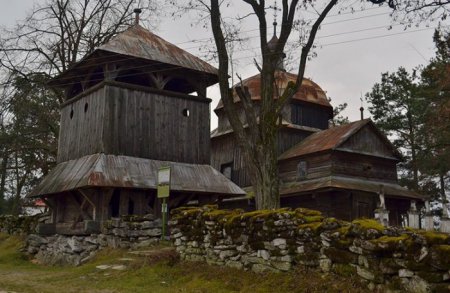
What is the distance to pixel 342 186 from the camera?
915 inches

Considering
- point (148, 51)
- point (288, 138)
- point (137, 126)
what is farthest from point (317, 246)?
point (288, 138)

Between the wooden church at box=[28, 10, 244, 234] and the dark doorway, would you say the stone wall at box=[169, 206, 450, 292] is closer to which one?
the wooden church at box=[28, 10, 244, 234]

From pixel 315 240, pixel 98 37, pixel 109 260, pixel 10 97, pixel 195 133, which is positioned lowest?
pixel 109 260

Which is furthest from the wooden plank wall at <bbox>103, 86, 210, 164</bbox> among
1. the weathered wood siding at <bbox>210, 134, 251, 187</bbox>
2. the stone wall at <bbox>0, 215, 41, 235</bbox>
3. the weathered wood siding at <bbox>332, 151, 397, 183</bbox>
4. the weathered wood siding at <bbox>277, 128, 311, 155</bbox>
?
the weathered wood siding at <bbox>277, 128, 311, 155</bbox>

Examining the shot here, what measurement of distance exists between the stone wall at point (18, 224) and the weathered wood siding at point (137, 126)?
11.1 feet

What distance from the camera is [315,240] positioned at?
8.37 m

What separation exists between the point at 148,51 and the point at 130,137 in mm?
3537

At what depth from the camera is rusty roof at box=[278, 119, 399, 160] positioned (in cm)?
2547

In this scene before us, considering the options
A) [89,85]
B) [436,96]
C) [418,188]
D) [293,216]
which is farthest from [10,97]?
[418,188]

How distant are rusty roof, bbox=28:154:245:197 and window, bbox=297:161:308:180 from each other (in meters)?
7.13

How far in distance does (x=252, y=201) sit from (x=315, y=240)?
1848cm

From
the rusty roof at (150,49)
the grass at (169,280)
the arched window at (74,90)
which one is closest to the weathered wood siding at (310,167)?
the rusty roof at (150,49)

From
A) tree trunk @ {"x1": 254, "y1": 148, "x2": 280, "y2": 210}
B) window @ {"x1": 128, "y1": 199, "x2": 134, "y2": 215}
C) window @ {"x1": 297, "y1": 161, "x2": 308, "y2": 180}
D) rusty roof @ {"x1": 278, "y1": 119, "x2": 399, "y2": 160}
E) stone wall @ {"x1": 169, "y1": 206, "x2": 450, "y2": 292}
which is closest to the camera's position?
stone wall @ {"x1": 169, "y1": 206, "x2": 450, "y2": 292}

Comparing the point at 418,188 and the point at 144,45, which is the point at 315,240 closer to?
the point at 144,45
